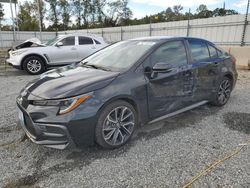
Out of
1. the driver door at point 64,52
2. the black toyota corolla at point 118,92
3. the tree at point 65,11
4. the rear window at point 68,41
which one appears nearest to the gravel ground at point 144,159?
the black toyota corolla at point 118,92

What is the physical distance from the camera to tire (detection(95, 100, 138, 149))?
2516mm

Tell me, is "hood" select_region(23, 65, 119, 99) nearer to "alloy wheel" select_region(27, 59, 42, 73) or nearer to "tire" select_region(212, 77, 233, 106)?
"tire" select_region(212, 77, 233, 106)

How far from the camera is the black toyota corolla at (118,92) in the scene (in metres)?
2.32

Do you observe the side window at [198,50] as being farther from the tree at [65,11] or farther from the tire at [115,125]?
the tree at [65,11]

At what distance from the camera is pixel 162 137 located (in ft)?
9.93

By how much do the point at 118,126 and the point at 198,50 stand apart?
221 cm

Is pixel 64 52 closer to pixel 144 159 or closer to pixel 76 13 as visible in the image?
pixel 144 159

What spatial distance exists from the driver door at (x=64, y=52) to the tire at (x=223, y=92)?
6.01 meters

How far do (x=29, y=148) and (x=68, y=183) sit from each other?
98 cm

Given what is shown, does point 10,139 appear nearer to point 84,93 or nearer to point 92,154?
point 92,154

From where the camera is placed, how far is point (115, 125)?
2.69 m

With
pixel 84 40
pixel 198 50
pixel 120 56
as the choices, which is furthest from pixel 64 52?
pixel 198 50

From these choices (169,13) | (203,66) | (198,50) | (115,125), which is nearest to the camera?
(115,125)

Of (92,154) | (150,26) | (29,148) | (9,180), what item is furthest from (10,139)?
(150,26)
